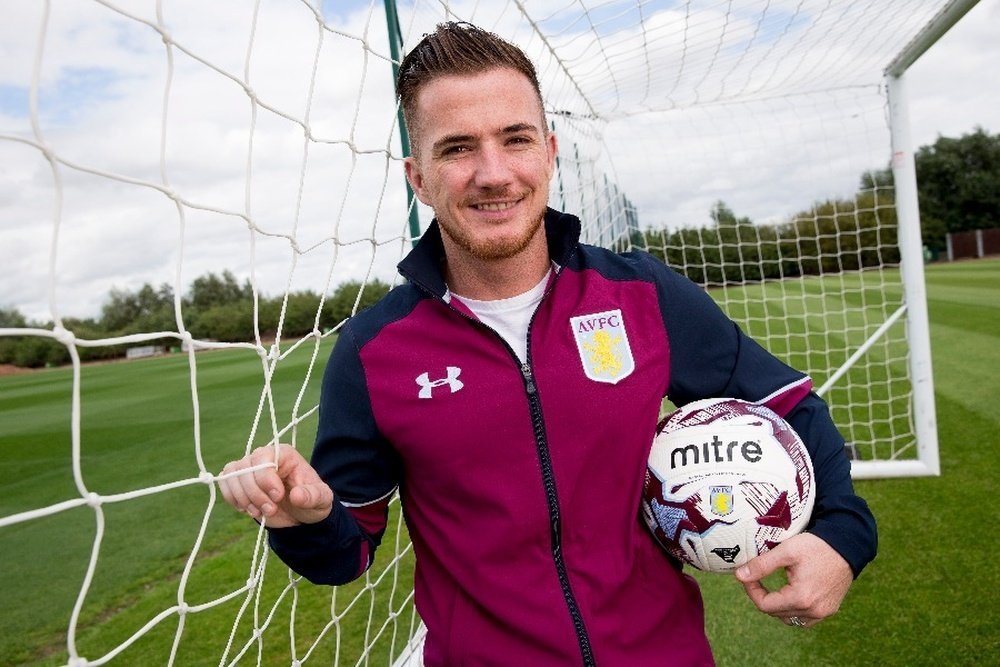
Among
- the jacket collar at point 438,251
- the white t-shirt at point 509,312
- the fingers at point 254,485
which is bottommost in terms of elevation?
the fingers at point 254,485

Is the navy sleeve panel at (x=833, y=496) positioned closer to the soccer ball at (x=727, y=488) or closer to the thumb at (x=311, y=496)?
the soccer ball at (x=727, y=488)

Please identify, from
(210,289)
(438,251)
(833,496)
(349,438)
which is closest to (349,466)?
(349,438)

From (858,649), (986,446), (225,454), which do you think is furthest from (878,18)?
(225,454)

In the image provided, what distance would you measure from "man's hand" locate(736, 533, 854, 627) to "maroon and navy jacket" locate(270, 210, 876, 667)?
1.9 inches

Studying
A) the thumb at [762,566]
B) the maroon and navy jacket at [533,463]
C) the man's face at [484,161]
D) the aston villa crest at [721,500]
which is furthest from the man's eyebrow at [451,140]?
the thumb at [762,566]

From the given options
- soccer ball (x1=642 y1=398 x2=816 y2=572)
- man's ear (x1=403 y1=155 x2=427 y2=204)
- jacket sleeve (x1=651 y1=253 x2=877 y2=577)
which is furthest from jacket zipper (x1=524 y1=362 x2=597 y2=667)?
man's ear (x1=403 y1=155 x2=427 y2=204)

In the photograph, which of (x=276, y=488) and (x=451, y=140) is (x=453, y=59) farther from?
(x=276, y=488)

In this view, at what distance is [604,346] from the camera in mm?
1637

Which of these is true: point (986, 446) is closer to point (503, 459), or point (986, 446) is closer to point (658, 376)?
point (658, 376)

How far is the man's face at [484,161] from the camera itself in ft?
5.11

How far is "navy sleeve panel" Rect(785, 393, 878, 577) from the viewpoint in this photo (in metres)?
1.48

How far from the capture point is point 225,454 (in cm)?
732

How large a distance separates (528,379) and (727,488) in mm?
492

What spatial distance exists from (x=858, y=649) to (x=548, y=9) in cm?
259
